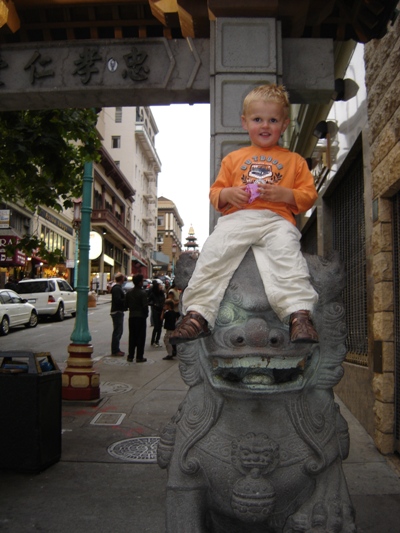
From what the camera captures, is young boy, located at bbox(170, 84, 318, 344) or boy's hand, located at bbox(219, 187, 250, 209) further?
boy's hand, located at bbox(219, 187, 250, 209)

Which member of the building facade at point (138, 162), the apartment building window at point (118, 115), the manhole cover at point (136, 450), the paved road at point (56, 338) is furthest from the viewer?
the apartment building window at point (118, 115)

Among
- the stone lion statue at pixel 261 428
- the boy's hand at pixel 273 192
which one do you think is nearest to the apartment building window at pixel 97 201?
the boy's hand at pixel 273 192

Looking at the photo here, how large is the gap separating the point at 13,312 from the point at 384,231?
49.5 ft

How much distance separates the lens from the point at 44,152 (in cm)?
819

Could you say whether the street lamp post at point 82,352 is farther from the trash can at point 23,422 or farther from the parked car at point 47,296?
the parked car at point 47,296

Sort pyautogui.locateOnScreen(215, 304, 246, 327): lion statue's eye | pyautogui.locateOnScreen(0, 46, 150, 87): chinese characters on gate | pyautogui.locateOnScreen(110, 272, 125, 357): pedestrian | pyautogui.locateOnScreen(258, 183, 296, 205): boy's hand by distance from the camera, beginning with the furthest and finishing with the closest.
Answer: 1. pyautogui.locateOnScreen(110, 272, 125, 357): pedestrian
2. pyautogui.locateOnScreen(0, 46, 150, 87): chinese characters on gate
3. pyautogui.locateOnScreen(258, 183, 296, 205): boy's hand
4. pyautogui.locateOnScreen(215, 304, 246, 327): lion statue's eye

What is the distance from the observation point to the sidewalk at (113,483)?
3922mm

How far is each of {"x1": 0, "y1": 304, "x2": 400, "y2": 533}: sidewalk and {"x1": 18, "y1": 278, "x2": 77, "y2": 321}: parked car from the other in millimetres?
14880

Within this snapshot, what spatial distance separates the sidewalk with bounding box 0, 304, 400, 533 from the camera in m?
3.92

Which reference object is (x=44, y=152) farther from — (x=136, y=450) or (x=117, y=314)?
(x=117, y=314)

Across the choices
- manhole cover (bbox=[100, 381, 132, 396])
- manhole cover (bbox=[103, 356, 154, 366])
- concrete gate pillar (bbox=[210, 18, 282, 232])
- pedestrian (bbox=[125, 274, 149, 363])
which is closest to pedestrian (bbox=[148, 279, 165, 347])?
manhole cover (bbox=[103, 356, 154, 366])

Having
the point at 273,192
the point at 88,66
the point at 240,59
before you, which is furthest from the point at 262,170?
the point at 88,66

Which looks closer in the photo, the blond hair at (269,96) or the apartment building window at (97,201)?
the blond hair at (269,96)

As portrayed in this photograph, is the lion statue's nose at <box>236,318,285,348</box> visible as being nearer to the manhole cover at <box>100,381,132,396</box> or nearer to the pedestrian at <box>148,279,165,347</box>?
the manhole cover at <box>100,381,132,396</box>
